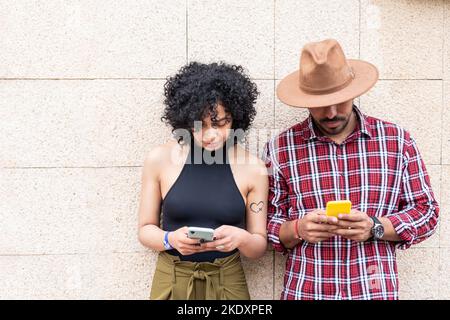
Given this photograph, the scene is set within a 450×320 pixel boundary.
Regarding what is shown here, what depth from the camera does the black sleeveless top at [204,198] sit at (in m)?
2.76

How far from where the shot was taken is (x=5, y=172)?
3338mm

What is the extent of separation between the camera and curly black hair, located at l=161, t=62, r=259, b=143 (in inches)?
107

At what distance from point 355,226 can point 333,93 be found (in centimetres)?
76

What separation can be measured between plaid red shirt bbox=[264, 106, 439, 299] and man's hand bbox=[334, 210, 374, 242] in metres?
0.18

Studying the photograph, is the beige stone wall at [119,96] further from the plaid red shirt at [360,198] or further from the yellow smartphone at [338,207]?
the yellow smartphone at [338,207]

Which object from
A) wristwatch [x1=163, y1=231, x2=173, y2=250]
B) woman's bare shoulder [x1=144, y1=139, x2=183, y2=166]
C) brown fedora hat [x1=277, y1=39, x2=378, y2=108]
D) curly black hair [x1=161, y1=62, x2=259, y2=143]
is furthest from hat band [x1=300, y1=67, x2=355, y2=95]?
wristwatch [x1=163, y1=231, x2=173, y2=250]

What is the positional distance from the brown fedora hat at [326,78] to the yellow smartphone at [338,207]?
546mm

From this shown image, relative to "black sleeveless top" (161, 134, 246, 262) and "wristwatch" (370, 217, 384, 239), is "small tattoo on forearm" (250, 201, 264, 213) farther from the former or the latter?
"wristwatch" (370, 217, 384, 239)

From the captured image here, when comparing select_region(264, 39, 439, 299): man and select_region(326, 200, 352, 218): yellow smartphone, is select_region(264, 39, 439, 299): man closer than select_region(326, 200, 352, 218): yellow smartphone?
No

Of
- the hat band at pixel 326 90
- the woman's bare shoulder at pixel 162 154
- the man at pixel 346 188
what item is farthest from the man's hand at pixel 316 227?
the woman's bare shoulder at pixel 162 154

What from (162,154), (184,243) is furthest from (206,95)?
(184,243)

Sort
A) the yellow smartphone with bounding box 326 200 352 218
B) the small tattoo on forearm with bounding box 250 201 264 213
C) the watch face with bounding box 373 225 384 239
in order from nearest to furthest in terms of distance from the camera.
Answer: the yellow smartphone with bounding box 326 200 352 218, the watch face with bounding box 373 225 384 239, the small tattoo on forearm with bounding box 250 201 264 213

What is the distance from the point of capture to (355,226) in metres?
2.60

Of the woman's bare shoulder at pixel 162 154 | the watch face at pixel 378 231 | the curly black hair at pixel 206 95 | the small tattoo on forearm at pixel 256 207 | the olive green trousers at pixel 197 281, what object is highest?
the curly black hair at pixel 206 95
